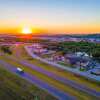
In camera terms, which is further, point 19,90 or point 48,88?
point 48,88

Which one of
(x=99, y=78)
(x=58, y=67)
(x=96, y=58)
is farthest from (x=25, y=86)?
(x=96, y=58)

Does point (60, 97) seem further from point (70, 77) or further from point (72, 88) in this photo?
point (70, 77)

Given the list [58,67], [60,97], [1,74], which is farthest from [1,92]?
[58,67]

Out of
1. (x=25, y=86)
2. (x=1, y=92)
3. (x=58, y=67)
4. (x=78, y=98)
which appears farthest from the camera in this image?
(x=58, y=67)

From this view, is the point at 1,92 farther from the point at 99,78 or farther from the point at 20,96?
the point at 99,78

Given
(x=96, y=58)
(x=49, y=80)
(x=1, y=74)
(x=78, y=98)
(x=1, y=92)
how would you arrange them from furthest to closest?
(x=96, y=58), (x=1, y=74), (x=49, y=80), (x=1, y=92), (x=78, y=98)

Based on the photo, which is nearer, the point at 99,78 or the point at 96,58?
the point at 99,78
